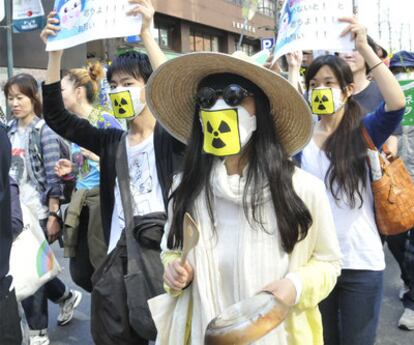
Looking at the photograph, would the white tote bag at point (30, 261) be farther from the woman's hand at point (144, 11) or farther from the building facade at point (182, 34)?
the building facade at point (182, 34)

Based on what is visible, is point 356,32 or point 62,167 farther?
point 62,167

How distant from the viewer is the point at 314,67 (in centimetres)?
266

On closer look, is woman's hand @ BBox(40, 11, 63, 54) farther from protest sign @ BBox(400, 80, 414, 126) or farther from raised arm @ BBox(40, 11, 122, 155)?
protest sign @ BBox(400, 80, 414, 126)

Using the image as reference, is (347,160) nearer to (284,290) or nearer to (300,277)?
(300,277)

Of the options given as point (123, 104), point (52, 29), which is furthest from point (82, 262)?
point (52, 29)

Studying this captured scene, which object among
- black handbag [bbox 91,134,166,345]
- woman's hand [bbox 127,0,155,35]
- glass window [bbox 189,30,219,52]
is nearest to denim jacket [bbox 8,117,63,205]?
black handbag [bbox 91,134,166,345]

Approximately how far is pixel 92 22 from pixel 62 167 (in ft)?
4.96

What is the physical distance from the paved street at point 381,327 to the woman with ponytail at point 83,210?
80 cm

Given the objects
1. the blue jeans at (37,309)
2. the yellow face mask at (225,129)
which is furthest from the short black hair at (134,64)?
the blue jeans at (37,309)

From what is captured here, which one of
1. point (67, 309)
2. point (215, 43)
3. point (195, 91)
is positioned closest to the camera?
point (195, 91)

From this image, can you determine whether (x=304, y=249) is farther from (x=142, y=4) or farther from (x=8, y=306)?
(x=142, y=4)

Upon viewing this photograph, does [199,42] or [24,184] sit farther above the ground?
[199,42]

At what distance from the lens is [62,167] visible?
3.61 metres

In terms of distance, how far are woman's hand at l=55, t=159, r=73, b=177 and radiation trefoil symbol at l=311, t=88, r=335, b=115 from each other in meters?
1.86
